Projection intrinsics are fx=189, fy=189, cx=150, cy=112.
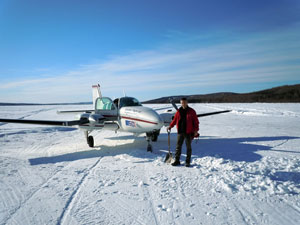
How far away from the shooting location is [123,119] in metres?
8.99

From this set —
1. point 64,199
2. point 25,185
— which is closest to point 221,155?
point 64,199

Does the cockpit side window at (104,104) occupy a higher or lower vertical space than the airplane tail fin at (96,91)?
lower

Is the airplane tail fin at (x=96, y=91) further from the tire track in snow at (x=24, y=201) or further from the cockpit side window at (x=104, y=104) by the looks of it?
the tire track in snow at (x=24, y=201)

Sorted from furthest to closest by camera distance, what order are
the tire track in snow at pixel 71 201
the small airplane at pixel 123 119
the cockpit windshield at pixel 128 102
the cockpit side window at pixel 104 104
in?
the cockpit side window at pixel 104 104, the cockpit windshield at pixel 128 102, the small airplane at pixel 123 119, the tire track in snow at pixel 71 201

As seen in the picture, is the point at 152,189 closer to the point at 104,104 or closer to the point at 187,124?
the point at 187,124

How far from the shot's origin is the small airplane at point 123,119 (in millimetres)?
8034

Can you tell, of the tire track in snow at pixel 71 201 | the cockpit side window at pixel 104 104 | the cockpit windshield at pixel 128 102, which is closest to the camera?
the tire track in snow at pixel 71 201

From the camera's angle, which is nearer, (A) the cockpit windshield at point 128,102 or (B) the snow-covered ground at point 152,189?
(B) the snow-covered ground at point 152,189

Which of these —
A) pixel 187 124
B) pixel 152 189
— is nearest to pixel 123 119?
pixel 187 124

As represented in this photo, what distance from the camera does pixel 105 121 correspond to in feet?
31.1

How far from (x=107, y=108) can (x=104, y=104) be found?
44cm

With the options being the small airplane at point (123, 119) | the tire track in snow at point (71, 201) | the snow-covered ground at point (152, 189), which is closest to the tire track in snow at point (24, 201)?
the snow-covered ground at point (152, 189)

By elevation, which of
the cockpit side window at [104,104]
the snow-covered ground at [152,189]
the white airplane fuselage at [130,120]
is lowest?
the snow-covered ground at [152,189]

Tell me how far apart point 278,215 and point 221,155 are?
3.76 metres
